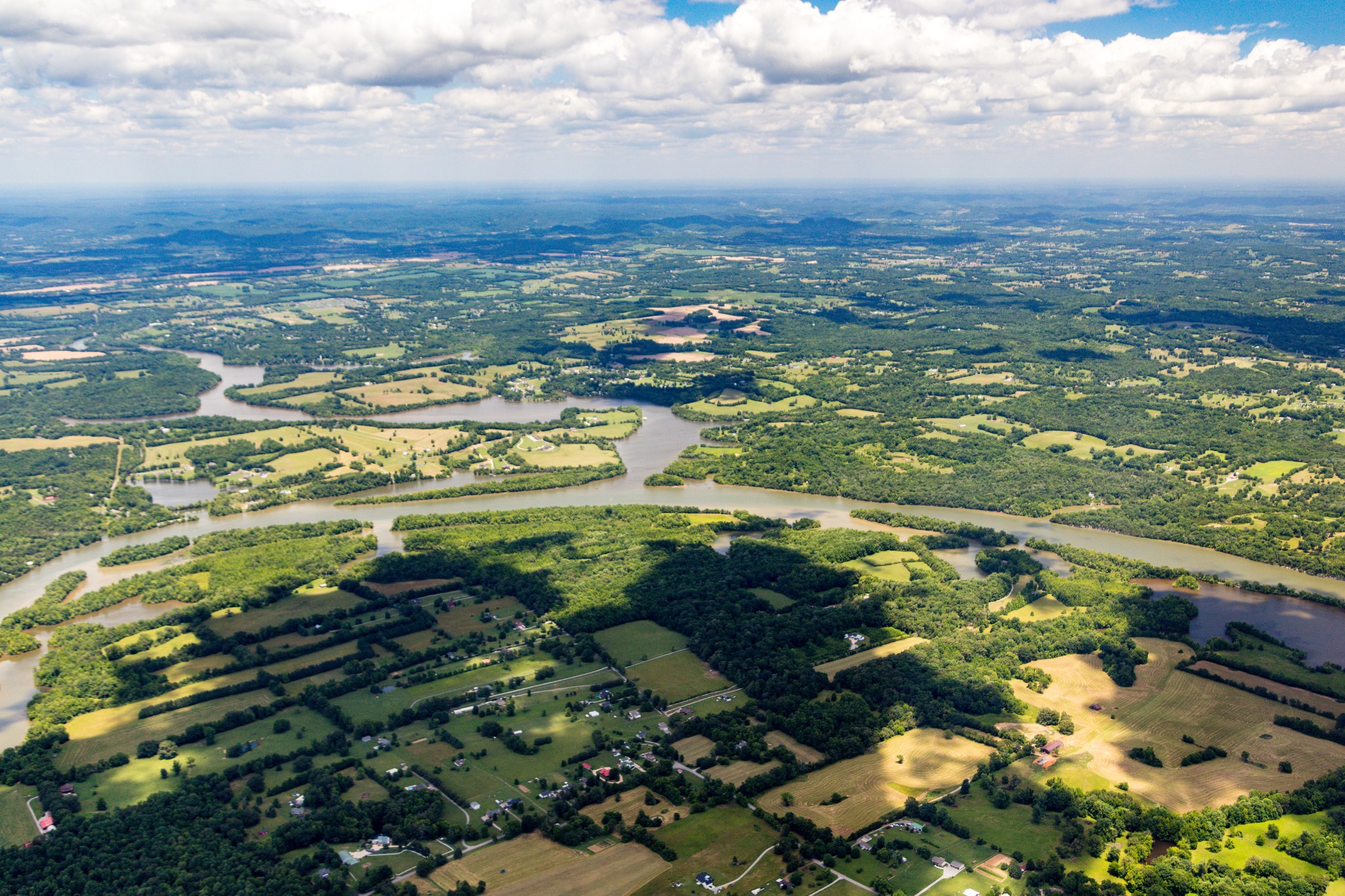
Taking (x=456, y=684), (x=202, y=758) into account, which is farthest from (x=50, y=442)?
(x=456, y=684)

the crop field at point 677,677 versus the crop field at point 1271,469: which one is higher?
the crop field at point 1271,469

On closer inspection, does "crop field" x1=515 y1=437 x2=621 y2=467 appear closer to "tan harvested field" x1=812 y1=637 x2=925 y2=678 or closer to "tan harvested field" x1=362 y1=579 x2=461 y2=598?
"tan harvested field" x1=362 y1=579 x2=461 y2=598

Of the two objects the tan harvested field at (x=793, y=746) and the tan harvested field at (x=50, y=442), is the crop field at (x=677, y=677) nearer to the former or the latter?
the tan harvested field at (x=793, y=746)

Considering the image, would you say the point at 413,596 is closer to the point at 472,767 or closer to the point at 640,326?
the point at 472,767

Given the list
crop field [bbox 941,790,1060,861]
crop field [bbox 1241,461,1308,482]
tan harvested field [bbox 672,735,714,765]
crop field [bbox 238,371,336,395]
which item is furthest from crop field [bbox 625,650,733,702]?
crop field [bbox 238,371,336,395]

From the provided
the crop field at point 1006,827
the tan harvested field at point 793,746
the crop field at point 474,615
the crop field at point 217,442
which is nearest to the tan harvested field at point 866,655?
the tan harvested field at point 793,746
